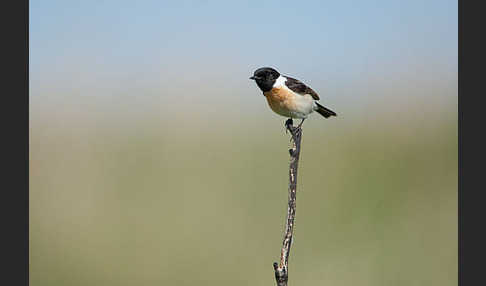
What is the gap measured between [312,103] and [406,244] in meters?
2.26

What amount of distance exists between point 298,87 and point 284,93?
0.21 meters

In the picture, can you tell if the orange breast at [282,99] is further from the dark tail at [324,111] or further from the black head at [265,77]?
the dark tail at [324,111]

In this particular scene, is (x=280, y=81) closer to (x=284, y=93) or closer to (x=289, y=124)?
(x=284, y=93)

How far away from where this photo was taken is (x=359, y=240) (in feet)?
21.9

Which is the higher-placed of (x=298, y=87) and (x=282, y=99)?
(x=298, y=87)

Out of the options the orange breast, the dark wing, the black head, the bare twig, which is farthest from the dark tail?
A: the bare twig

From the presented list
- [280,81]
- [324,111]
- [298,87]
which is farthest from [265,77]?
[324,111]

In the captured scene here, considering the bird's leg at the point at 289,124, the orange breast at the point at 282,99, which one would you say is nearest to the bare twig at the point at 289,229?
the bird's leg at the point at 289,124

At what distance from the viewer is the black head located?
5.09 m

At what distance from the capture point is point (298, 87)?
17.6 feet

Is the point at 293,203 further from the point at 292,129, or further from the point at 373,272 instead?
the point at 373,272

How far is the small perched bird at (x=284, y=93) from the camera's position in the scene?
5.13 meters

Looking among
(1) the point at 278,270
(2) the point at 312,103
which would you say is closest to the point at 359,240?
(2) the point at 312,103

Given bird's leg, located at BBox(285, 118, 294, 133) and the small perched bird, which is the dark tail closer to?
the small perched bird
